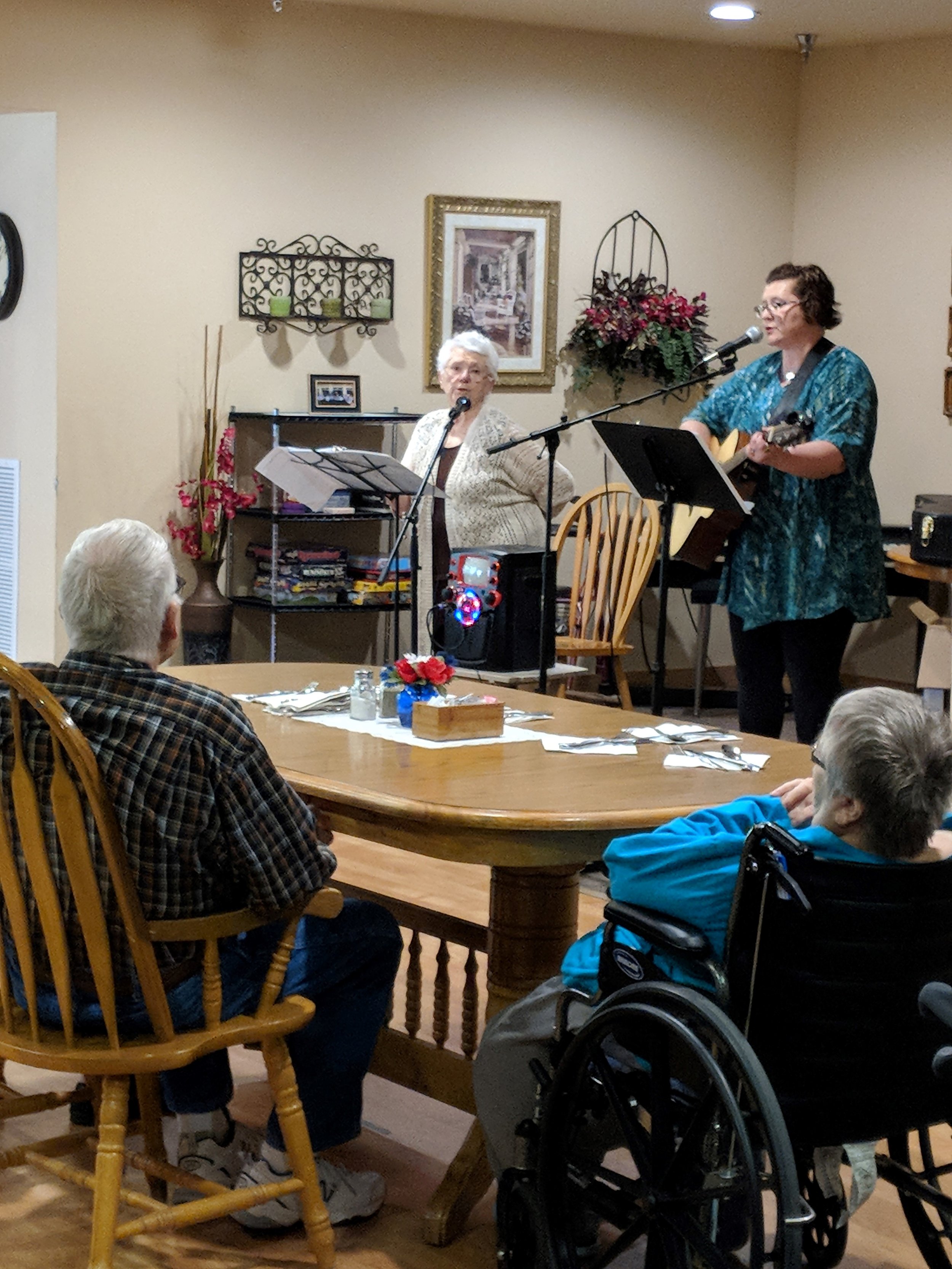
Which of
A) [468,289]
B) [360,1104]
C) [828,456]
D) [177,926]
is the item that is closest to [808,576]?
[828,456]

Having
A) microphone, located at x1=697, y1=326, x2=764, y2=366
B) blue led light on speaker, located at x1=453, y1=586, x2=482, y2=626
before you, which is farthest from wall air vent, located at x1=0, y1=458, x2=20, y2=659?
microphone, located at x1=697, y1=326, x2=764, y2=366

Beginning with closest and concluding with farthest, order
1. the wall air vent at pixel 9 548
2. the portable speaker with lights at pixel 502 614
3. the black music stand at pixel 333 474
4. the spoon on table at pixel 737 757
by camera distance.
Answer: the spoon on table at pixel 737 757 → the black music stand at pixel 333 474 → the portable speaker with lights at pixel 502 614 → the wall air vent at pixel 9 548

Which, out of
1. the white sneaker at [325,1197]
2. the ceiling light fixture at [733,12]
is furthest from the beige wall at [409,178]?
the white sneaker at [325,1197]

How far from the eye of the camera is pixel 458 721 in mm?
2738

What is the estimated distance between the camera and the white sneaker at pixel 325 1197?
7.69ft

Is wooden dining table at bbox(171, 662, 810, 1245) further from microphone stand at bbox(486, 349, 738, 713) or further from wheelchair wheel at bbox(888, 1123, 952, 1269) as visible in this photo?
microphone stand at bbox(486, 349, 738, 713)

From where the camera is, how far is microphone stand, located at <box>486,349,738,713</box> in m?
3.92

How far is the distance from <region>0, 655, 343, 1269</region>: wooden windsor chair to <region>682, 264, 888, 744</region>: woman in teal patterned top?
7.11 ft

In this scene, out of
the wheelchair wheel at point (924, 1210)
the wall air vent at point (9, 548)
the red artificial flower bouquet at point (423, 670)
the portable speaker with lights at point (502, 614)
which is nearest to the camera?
the wheelchair wheel at point (924, 1210)

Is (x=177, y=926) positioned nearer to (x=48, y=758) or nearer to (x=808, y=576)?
(x=48, y=758)

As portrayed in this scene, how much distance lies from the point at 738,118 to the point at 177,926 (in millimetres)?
5783

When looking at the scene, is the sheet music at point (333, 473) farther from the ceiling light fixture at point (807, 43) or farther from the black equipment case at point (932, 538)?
the ceiling light fixture at point (807, 43)

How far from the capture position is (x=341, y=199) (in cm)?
632

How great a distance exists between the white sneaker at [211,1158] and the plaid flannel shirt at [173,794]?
1.48 ft
